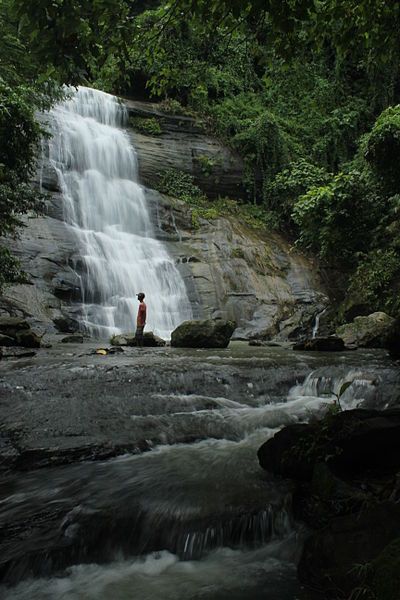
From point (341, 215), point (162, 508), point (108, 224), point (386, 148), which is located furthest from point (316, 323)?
point (162, 508)

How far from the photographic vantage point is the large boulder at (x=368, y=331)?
11875 millimetres

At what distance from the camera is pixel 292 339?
51.8 feet

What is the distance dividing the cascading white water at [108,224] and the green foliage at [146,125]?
0.65 meters

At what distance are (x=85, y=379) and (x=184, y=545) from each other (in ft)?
12.1

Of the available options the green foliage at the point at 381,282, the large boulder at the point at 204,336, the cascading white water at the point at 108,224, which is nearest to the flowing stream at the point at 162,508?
the large boulder at the point at 204,336

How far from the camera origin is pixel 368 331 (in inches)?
480

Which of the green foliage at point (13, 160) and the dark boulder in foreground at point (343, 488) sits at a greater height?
the green foliage at point (13, 160)

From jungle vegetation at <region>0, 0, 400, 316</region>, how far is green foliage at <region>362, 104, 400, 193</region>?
0.04 meters

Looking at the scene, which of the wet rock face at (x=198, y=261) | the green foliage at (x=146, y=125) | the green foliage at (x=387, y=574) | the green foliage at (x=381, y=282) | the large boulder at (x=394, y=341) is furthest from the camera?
the green foliage at (x=146, y=125)

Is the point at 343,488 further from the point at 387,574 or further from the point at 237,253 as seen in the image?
the point at 237,253

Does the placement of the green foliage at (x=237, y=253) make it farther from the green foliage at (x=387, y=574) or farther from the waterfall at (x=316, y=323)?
the green foliage at (x=387, y=574)

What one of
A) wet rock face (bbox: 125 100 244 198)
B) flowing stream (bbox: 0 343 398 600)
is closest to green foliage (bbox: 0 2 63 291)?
flowing stream (bbox: 0 343 398 600)

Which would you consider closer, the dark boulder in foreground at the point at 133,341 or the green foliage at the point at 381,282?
the dark boulder in foreground at the point at 133,341

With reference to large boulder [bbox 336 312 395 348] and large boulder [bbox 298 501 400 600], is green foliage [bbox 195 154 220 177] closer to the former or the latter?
large boulder [bbox 336 312 395 348]
